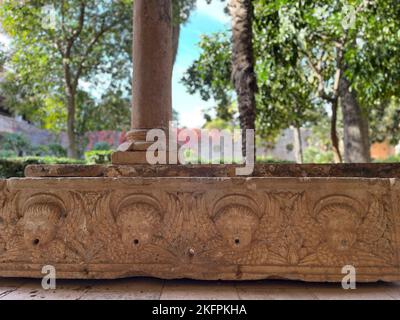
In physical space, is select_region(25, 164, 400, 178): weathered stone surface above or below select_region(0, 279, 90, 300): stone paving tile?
above

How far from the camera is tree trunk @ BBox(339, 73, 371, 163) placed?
9367mm

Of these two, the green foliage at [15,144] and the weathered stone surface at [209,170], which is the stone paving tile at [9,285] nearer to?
the weathered stone surface at [209,170]

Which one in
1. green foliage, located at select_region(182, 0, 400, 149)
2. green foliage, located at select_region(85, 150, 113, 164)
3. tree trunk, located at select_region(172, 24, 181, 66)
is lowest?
green foliage, located at select_region(85, 150, 113, 164)

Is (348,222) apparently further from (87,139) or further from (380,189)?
(87,139)

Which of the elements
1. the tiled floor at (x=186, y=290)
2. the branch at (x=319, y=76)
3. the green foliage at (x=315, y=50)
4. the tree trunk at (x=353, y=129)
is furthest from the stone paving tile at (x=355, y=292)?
the branch at (x=319, y=76)

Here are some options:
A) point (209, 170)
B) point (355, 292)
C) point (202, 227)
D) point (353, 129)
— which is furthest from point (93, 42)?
point (355, 292)

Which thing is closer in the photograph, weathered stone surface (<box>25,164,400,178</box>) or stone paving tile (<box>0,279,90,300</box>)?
stone paving tile (<box>0,279,90,300</box>)

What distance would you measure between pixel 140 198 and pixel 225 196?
1.98 feet

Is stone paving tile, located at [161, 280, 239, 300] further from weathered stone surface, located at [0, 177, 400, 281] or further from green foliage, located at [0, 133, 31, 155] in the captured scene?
green foliage, located at [0, 133, 31, 155]

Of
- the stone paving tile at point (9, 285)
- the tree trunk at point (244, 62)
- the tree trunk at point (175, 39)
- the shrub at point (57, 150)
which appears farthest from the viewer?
the shrub at point (57, 150)

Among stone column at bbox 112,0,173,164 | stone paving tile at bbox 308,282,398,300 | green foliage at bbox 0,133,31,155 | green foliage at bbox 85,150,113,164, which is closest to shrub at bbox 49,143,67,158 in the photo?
green foliage at bbox 0,133,31,155

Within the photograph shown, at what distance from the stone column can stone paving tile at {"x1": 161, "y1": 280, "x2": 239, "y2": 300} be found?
5.15 feet

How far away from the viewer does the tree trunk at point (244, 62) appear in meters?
5.66

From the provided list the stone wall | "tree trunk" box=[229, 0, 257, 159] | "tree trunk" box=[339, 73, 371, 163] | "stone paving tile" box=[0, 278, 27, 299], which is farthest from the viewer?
the stone wall
